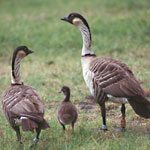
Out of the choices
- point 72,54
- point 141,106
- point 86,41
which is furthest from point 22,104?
point 72,54

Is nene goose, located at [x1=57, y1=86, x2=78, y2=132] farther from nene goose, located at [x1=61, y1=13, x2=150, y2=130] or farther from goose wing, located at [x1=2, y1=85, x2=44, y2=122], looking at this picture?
goose wing, located at [x1=2, y1=85, x2=44, y2=122]

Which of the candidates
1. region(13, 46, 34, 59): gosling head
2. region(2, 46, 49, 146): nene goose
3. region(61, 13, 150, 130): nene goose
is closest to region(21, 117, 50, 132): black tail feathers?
region(2, 46, 49, 146): nene goose

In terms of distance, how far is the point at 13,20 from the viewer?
15.8 m

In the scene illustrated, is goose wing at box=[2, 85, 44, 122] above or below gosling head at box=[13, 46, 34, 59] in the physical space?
below

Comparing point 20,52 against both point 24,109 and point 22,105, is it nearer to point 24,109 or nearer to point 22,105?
Answer: point 22,105

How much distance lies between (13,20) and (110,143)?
1103 centimetres

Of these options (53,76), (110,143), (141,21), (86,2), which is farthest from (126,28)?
(110,143)

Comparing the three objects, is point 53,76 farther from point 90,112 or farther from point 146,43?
point 146,43

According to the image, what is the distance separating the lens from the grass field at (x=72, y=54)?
6.14 m

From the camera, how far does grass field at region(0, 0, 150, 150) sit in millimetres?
6137

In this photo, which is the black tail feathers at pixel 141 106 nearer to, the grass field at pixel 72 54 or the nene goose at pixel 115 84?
the nene goose at pixel 115 84

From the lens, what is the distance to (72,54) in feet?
40.1

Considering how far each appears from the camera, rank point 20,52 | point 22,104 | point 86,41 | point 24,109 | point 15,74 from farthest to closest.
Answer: point 86,41 < point 20,52 < point 15,74 < point 22,104 < point 24,109

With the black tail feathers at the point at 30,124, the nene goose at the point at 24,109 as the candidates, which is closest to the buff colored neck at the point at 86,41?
the nene goose at the point at 24,109
